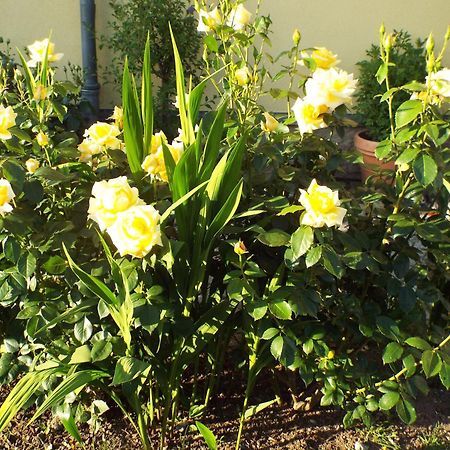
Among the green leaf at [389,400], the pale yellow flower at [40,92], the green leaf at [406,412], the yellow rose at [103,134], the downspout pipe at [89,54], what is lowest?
the green leaf at [406,412]

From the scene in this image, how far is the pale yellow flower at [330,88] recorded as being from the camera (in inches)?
60.2

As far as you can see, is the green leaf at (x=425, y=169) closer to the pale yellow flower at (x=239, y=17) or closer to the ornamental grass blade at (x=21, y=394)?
the pale yellow flower at (x=239, y=17)

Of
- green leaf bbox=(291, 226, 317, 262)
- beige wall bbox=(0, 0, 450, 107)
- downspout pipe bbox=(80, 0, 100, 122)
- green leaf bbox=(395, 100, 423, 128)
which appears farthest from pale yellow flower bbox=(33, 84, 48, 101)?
beige wall bbox=(0, 0, 450, 107)

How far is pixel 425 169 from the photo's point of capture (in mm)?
1444

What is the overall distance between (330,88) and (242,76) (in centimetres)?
28

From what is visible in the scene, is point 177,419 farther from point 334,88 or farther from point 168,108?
point 168,108

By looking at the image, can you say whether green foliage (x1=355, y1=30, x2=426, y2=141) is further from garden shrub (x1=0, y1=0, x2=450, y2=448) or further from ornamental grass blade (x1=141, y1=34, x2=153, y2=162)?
ornamental grass blade (x1=141, y1=34, x2=153, y2=162)

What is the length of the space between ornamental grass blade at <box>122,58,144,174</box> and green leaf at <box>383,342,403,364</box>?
0.80 meters

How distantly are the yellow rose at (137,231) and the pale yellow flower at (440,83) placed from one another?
717 millimetres

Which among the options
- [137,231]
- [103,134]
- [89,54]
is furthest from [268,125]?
[89,54]

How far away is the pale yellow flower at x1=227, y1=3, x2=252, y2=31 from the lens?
178 centimetres

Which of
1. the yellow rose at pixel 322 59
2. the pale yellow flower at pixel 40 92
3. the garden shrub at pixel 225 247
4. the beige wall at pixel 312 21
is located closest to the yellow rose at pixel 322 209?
the garden shrub at pixel 225 247

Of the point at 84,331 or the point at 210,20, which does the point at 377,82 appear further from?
the point at 84,331

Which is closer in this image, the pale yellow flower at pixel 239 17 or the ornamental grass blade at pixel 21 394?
the ornamental grass blade at pixel 21 394
